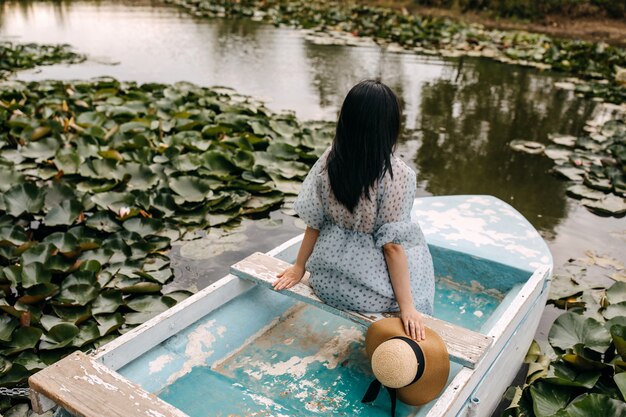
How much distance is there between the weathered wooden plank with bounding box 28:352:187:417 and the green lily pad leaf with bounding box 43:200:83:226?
1.66 m

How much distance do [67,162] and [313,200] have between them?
243cm

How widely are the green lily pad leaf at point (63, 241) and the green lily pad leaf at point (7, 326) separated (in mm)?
546

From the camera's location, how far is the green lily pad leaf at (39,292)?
7.93 ft

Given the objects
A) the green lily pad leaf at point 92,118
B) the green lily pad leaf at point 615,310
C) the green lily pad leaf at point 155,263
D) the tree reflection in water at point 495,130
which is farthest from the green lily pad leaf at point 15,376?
the tree reflection in water at point 495,130

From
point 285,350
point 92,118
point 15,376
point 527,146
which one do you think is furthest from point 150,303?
point 527,146

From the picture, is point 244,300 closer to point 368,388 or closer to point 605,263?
point 368,388

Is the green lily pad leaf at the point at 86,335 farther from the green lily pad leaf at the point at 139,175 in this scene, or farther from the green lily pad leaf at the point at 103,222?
the green lily pad leaf at the point at 139,175

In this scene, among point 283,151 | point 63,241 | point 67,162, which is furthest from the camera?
point 283,151

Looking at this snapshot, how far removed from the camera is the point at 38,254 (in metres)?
2.65

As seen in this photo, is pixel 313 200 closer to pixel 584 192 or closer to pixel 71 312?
pixel 71 312

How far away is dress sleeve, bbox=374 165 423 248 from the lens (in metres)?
1.81

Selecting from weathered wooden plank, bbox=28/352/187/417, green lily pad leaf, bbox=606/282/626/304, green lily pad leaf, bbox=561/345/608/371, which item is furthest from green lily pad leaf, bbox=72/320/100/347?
green lily pad leaf, bbox=606/282/626/304

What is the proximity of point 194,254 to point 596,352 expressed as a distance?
2043 mm

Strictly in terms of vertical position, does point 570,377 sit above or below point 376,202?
below
